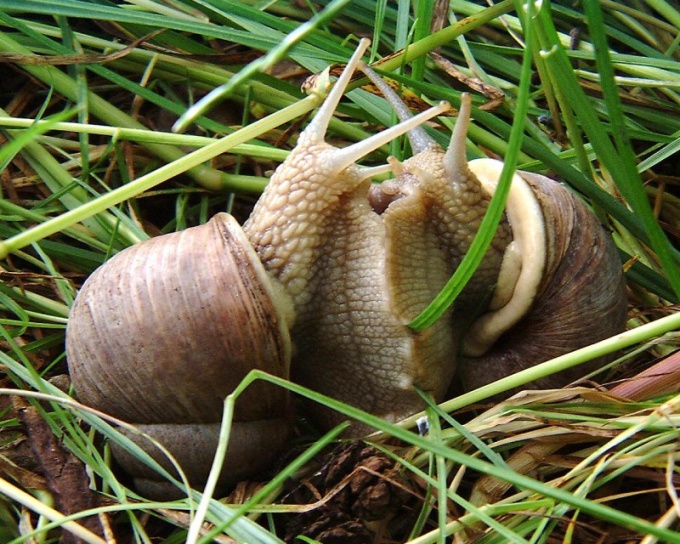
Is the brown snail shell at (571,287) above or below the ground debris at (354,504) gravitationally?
above

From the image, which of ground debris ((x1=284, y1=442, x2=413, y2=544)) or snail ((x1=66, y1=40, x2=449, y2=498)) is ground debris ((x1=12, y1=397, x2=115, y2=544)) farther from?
ground debris ((x1=284, y1=442, x2=413, y2=544))

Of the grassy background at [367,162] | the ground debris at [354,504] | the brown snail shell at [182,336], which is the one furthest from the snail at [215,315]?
the ground debris at [354,504]

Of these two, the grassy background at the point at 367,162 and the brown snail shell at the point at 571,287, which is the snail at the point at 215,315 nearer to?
the grassy background at the point at 367,162

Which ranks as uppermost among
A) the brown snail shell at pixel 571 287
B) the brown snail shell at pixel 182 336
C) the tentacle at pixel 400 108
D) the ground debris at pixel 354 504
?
the tentacle at pixel 400 108

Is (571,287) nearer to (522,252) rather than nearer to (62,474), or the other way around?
(522,252)

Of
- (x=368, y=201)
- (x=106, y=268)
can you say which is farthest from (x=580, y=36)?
(x=106, y=268)

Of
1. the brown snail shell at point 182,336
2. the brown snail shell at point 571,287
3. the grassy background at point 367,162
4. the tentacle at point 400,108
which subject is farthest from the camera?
the tentacle at point 400,108

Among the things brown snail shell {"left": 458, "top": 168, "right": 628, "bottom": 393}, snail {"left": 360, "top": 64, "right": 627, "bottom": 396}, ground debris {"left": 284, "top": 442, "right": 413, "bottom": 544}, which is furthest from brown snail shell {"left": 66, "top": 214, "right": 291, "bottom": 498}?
brown snail shell {"left": 458, "top": 168, "right": 628, "bottom": 393}
